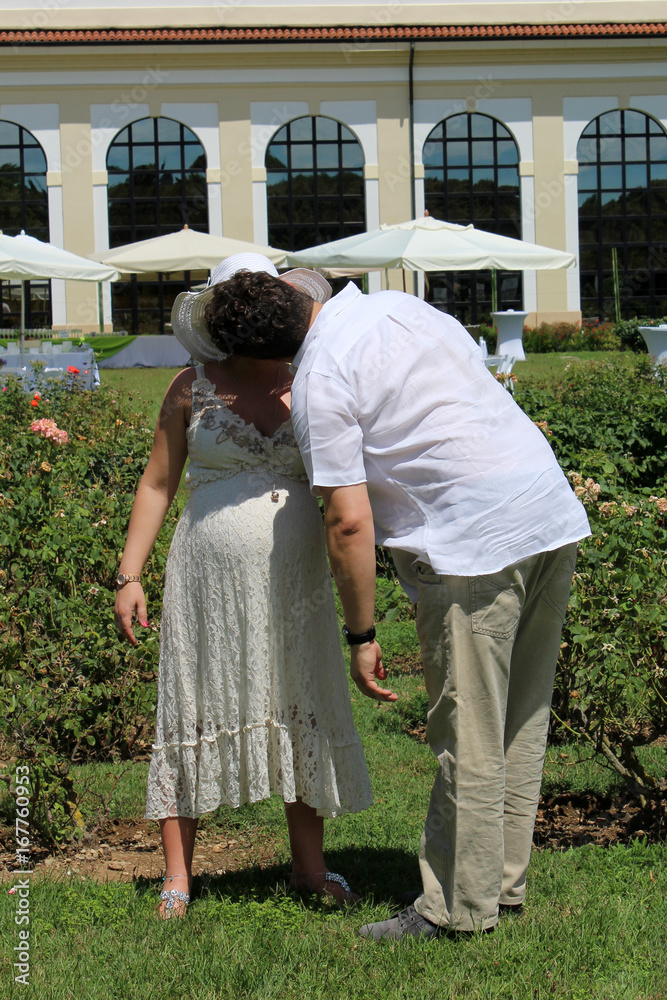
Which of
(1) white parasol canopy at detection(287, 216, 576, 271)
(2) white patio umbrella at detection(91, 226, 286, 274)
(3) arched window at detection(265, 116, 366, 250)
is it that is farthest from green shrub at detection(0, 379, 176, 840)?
(3) arched window at detection(265, 116, 366, 250)

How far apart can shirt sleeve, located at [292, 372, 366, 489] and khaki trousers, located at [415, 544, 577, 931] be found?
30cm

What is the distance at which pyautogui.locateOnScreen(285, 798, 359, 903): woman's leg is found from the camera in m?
2.61

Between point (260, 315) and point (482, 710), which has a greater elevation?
point (260, 315)

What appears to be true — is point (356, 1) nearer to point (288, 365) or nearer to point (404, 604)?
point (404, 604)

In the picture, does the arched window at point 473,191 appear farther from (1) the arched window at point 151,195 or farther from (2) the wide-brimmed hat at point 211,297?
(2) the wide-brimmed hat at point 211,297

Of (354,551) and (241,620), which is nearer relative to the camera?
(354,551)

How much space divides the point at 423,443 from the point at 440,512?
153mm

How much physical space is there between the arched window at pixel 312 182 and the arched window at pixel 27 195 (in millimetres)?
5216

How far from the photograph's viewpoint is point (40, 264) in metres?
13.0

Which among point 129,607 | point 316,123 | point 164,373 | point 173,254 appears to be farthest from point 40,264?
point 316,123

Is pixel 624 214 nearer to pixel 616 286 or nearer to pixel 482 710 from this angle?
pixel 616 286

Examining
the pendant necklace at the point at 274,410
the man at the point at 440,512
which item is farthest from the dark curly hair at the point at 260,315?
the pendant necklace at the point at 274,410

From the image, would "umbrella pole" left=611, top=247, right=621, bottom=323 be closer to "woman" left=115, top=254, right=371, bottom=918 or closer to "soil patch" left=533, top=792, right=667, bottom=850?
"soil patch" left=533, top=792, right=667, bottom=850

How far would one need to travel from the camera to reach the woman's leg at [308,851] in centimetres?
261
